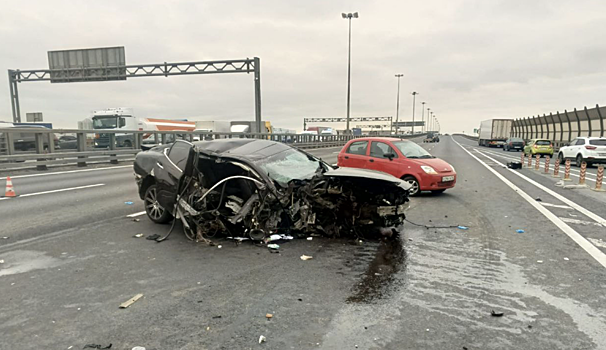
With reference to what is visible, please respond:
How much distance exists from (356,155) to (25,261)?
328 inches

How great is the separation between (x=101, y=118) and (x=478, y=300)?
32.3 meters

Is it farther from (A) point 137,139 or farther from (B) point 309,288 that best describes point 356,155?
(A) point 137,139

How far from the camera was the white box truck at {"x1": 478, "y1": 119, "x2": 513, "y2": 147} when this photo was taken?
167 feet

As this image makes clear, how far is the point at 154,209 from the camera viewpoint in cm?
680

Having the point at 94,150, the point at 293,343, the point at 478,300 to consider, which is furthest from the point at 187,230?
the point at 94,150

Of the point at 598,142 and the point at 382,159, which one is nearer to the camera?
the point at 382,159

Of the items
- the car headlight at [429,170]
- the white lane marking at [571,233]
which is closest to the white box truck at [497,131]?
the white lane marking at [571,233]

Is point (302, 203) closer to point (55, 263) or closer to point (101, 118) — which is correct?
point (55, 263)

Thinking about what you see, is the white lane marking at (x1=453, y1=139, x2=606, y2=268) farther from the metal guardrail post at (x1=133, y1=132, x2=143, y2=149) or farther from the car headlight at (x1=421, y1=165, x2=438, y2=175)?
the metal guardrail post at (x1=133, y1=132, x2=143, y2=149)

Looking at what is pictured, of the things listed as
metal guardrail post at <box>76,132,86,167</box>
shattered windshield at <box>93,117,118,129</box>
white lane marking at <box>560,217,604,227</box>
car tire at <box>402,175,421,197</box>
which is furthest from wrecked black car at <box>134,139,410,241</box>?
shattered windshield at <box>93,117,118,129</box>

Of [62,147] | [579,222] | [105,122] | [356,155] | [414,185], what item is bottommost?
[579,222]

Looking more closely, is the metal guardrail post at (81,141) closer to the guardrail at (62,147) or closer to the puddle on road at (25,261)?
the guardrail at (62,147)

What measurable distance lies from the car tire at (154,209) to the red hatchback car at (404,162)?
571 centimetres

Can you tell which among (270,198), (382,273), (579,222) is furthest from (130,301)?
(579,222)
